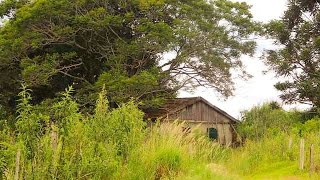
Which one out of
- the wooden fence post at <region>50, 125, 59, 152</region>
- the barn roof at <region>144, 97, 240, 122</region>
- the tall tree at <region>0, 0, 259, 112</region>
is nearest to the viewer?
the wooden fence post at <region>50, 125, 59, 152</region>

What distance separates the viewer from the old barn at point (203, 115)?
73.4 feet

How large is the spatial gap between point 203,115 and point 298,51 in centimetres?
567

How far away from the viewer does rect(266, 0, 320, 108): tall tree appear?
22125mm

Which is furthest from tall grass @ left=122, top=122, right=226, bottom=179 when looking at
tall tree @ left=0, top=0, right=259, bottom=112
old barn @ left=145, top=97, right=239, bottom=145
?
old barn @ left=145, top=97, right=239, bottom=145

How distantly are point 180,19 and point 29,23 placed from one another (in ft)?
21.0

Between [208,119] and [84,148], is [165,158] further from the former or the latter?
[208,119]

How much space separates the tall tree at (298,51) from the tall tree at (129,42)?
90.8 inches

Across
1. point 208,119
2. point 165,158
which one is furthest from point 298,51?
point 165,158

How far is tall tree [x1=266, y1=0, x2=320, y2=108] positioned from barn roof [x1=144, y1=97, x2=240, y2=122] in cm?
356

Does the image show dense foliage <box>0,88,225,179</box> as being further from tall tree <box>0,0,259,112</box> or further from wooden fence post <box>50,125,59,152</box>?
tall tree <box>0,0,259,112</box>

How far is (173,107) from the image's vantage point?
2264cm

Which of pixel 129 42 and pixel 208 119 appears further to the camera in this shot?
pixel 208 119

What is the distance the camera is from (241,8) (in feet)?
70.7

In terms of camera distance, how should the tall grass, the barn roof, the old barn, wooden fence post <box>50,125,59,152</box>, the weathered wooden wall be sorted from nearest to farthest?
wooden fence post <box>50,125,59,152</box>, the tall grass, the barn roof, the old barn, the weathered wooden wall
